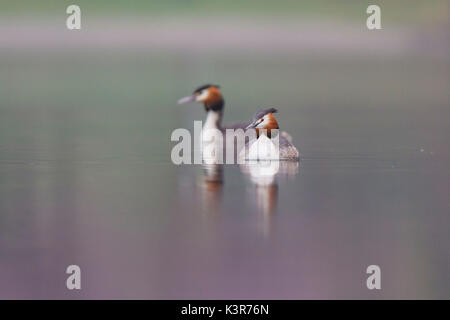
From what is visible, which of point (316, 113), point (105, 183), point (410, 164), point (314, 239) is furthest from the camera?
point (316, 113)

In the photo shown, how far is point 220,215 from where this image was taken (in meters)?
10.9

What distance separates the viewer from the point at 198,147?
17297mm

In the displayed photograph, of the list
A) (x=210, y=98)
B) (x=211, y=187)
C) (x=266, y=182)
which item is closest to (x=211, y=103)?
(x=210, y=98)

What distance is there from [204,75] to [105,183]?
2767 centimetres

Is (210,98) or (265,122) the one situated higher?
(210,98)

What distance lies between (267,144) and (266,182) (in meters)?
2.01

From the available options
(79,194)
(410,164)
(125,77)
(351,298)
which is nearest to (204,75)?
(125,77)

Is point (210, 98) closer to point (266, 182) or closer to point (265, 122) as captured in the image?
point (265, 122)

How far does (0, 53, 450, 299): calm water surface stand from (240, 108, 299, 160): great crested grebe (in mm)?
250

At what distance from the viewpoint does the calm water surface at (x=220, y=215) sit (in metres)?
9.00

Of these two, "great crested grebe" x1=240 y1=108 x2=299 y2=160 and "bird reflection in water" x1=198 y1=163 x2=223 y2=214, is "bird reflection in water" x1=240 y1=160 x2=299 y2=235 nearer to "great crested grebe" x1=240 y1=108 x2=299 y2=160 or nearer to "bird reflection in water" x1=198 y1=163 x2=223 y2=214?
"great crested grebe" x1=240 y1=108 x2=299 y2=160

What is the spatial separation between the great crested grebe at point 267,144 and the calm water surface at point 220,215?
25 centimetres
